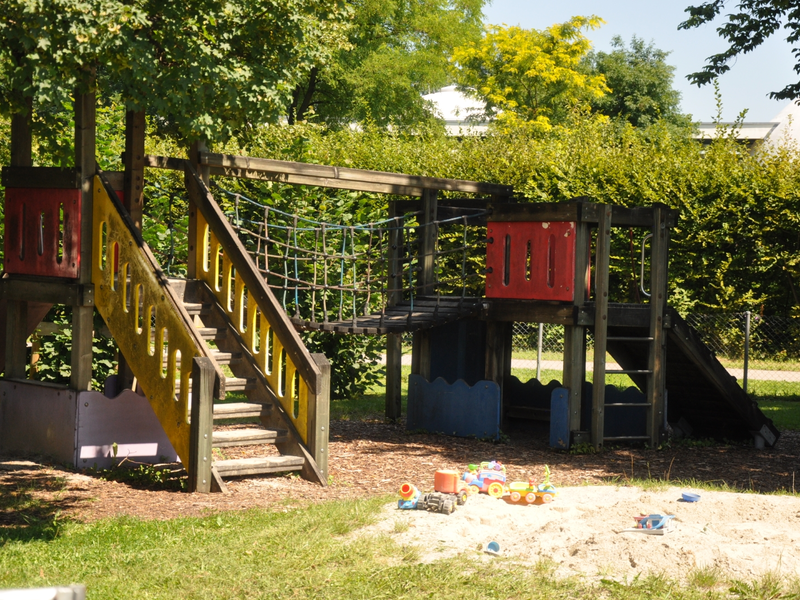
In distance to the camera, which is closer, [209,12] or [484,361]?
[209,12]

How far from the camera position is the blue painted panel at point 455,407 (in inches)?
409

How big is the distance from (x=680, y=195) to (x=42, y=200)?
1052 cm

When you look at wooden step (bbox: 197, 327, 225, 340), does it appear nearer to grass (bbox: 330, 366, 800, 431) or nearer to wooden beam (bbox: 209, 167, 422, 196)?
wooden beam (bbox: 209, 167, 422, 196)

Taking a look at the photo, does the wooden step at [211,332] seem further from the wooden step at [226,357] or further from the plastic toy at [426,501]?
the plastic toy at [426,501]

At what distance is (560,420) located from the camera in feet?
32.6

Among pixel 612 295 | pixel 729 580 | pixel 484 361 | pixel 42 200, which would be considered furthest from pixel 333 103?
pixel 729 580

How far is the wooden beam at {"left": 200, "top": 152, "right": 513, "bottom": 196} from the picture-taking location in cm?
898

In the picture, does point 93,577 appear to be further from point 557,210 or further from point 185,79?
point 557,210

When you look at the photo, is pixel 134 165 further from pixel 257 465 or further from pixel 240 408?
pixel 257 465

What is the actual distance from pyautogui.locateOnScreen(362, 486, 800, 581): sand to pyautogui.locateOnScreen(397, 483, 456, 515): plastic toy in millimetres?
Answer: 65

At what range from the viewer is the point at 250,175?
9398mm

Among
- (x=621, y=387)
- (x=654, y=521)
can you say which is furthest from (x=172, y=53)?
(x=621, y=387)

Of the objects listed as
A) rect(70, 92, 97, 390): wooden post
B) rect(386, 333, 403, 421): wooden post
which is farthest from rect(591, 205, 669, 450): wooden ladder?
rect(70, 92, 97, 390): wooden post

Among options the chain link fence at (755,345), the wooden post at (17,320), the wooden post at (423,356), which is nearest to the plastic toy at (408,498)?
the wooden post at (17,320)
